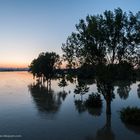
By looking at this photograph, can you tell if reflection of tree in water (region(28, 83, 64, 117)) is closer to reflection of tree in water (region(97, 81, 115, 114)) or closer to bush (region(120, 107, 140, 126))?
reflection of tree in water (region(97, 81, 115, 114))

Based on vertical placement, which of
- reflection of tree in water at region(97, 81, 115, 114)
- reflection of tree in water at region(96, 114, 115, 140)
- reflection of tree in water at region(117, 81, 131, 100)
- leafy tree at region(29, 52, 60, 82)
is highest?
leafy tree at region(29, 52, 60, 82)

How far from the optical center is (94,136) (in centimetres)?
2114

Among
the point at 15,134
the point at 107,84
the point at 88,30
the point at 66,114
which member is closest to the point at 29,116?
the point at 66,114

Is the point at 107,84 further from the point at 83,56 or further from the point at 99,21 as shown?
the point at 99,21

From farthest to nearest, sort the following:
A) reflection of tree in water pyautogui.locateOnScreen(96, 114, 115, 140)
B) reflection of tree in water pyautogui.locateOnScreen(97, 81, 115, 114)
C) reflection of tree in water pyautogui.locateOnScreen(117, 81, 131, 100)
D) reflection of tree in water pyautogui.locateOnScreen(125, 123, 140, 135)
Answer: reflection of tree in water pyautogui.locateOnScreen(117, 81, 131, 100), reflection of tree in water pyautogui.locateOnScreen(97, 81, 115, 114), reflection of tree in water pyautogui.locateOnScreen(125, 123, 140, 135), reflection of tree in water pyautogui.locateOnScreen(96, 114, 115, 140)

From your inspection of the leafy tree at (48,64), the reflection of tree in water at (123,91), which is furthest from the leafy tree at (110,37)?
the leafy tree at (48,64)

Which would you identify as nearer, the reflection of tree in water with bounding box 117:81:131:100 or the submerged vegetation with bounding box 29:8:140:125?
the submerged vegetation with bounding box 29:8:140:125

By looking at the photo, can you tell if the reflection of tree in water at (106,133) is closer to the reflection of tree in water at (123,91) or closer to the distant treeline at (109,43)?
the distant treeline at (109,43)

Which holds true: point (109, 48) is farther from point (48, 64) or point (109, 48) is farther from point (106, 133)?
point (48, 64)

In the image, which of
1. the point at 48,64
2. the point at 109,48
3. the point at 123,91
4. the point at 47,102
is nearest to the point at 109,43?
the point at 109,48

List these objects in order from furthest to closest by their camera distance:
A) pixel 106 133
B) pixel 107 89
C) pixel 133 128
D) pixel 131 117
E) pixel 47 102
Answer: pixel 47 102, pixel 107 89, pixel 131 117, pixel 133 128, pixel 106 133

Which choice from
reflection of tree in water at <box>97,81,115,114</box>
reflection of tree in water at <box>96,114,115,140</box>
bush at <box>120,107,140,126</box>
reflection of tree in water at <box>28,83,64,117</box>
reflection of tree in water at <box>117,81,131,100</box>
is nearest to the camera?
reflection of tree in water at <box>96,114,115,140</box>

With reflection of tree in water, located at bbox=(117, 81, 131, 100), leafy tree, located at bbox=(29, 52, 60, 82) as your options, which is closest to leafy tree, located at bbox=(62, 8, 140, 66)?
reflection of tree in water, located at bbox=(117, 81, 131, 100)

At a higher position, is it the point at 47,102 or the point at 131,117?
the point at 131,117
